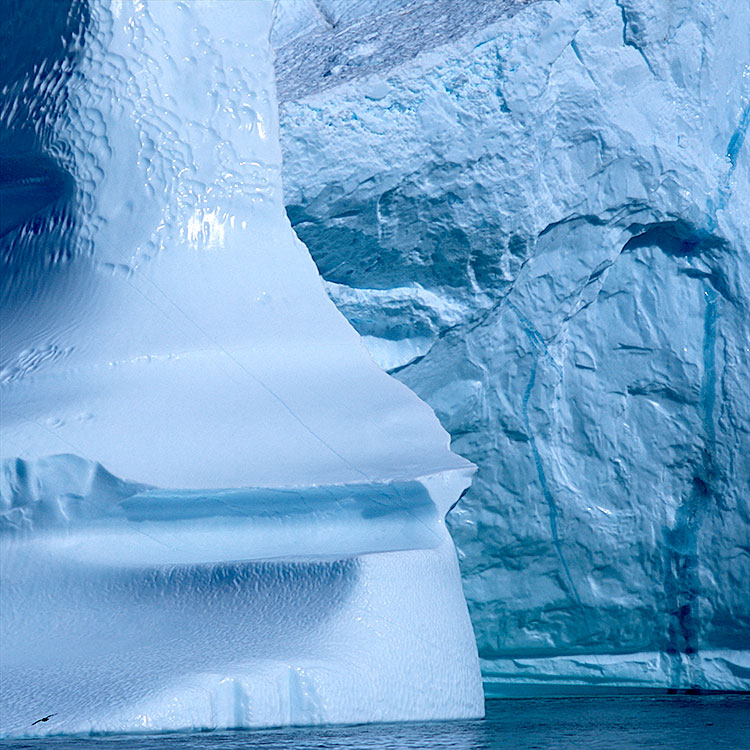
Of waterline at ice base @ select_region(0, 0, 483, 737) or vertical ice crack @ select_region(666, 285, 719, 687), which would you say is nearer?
waterline at ice base @ select_region(0, 0, 483, 737)

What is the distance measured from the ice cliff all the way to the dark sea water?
60 centimetres

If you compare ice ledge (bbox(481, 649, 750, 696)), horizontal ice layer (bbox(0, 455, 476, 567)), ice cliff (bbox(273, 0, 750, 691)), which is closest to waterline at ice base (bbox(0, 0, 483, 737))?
horizontal ice layer (bbox(0, 455, 476, 567))

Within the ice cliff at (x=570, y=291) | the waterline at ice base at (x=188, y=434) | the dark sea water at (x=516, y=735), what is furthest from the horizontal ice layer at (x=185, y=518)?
the ice cliff at (x=570, y=291)

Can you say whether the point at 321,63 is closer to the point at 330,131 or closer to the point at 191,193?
the point at 330,131

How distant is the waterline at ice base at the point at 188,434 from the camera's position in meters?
1.92

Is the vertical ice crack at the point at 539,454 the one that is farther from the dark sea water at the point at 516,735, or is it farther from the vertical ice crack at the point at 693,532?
the dark sea water at the point at 516,735

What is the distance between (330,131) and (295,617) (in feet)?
4.47

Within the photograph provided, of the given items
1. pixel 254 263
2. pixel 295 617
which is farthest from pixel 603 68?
pixel 295 617

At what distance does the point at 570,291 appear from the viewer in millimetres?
3025

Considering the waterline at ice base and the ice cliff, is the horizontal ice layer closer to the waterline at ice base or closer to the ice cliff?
the waterline at ice base

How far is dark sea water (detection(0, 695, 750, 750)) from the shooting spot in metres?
1.65

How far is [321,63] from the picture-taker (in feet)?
10.5

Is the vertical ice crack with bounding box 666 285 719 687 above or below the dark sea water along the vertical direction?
above

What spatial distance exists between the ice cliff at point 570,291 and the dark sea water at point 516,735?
60 cm
